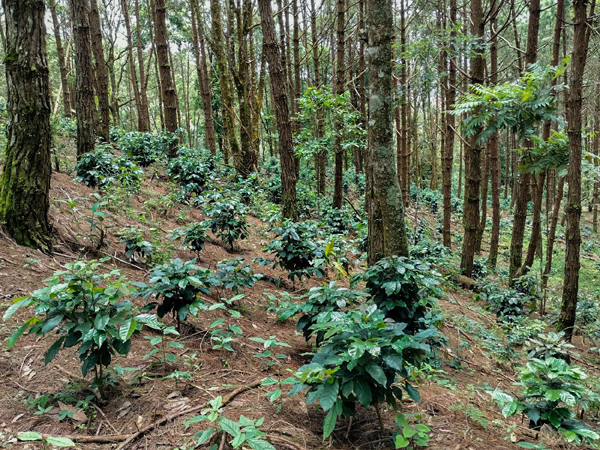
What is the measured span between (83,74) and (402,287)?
7843 millimetres

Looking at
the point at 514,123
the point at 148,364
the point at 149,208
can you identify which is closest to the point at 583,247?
the point at 514,123

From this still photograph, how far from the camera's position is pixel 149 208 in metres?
7.20

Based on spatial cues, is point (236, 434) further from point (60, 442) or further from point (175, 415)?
point (60, 442)

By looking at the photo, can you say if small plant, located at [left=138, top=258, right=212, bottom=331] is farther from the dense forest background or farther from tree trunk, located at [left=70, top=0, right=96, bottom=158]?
tree trunk, located at [left=70, top=0, right=96, bottom=158]

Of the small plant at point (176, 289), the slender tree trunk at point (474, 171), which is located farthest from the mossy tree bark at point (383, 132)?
the slender tree trunk at point (474, 171)

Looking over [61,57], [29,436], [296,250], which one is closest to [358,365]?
[29,436]

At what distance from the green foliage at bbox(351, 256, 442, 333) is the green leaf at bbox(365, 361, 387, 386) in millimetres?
1301

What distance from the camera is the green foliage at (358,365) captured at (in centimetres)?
187

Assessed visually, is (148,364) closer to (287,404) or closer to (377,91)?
(287,404)

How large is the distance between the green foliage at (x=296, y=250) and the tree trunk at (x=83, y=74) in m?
5.28

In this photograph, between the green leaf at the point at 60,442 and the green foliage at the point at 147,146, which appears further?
the green foliage at the point at 147,146

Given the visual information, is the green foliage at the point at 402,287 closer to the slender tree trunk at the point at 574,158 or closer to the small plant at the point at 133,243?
the small plant at the point at 133,243

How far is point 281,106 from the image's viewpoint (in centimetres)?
691

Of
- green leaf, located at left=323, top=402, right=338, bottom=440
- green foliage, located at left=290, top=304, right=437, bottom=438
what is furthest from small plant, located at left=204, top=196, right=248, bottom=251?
green leaf, located at left=323, top=402, right=338, bottom=440
